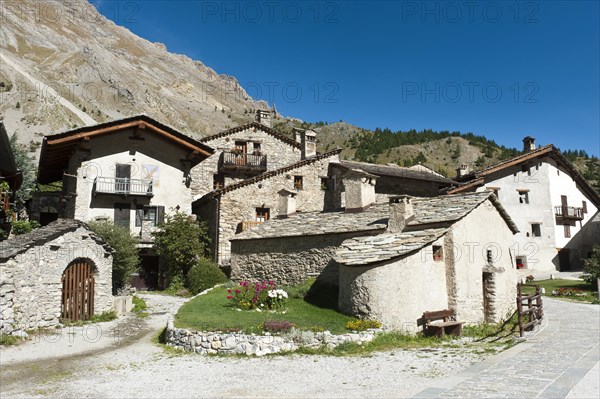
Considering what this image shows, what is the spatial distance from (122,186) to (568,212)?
37145mm

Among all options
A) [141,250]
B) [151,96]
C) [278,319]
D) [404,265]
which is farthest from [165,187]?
[151,96]

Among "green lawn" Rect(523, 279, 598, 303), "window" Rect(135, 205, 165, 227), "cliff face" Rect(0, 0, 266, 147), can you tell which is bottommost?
"green lawn" Rect(523, 279, 598, 303)

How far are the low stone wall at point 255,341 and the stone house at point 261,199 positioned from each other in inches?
504

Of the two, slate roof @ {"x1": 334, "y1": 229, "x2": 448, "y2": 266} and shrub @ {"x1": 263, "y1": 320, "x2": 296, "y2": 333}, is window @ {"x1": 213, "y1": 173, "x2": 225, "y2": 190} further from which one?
shrub @ {"x1": 263, "y1": 320, "x2": 296, "y2": 333}

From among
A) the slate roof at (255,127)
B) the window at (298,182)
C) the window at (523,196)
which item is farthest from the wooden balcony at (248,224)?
the window at (523,196)

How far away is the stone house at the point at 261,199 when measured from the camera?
93.4 feet

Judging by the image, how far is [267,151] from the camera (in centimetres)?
4016

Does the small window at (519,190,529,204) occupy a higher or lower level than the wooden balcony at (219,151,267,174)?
lower

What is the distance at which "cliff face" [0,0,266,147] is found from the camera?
82500 millimetres

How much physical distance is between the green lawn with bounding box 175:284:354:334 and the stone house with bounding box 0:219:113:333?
389 centimetres

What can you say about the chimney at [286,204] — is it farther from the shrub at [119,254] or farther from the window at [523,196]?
the window at [523,196]

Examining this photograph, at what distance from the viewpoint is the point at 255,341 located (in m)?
12.7

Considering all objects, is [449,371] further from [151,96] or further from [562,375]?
[151,96]

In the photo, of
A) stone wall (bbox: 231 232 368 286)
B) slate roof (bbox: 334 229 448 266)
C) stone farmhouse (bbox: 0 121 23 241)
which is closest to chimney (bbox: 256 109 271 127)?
stone wall (bbox: 231 232 368 286)
